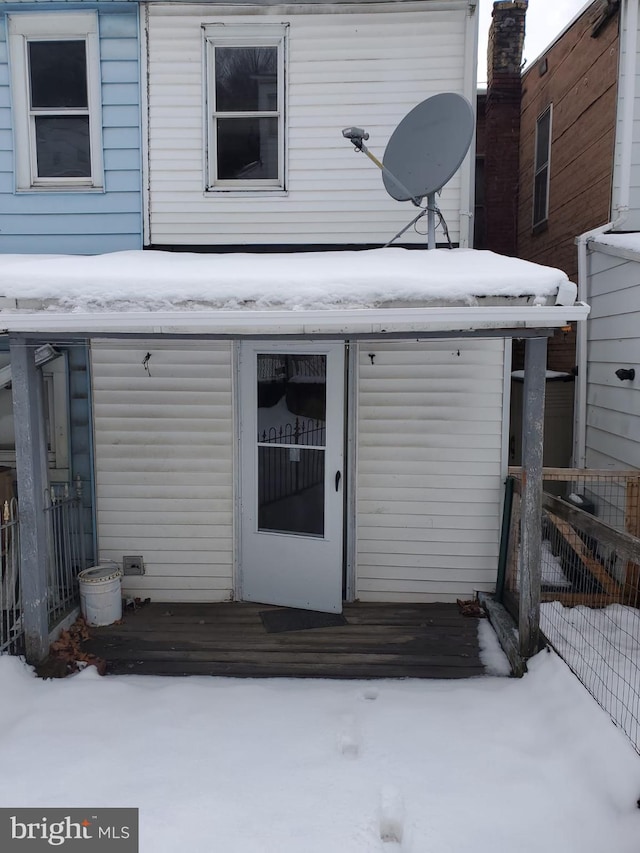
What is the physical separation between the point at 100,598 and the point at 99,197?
11.6 ft

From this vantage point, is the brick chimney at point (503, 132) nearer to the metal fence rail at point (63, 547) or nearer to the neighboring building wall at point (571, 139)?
the neighboring building wall at point (571, 139)

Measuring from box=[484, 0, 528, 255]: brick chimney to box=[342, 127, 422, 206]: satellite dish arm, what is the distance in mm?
5923

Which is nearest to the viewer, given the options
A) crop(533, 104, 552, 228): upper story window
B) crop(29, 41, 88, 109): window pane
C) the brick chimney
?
crop(29, 41, 88, 109): window pane

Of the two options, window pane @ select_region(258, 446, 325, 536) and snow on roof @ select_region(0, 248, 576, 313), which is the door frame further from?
snow on roof @ select_region(0, 248, 576, 313)

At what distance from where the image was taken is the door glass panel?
5.16m

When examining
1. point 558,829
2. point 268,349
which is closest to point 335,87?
point 268,349

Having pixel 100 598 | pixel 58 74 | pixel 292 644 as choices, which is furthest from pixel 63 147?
pixel 292 644

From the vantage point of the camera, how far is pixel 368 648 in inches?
180

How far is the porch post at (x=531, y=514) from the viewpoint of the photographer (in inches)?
158

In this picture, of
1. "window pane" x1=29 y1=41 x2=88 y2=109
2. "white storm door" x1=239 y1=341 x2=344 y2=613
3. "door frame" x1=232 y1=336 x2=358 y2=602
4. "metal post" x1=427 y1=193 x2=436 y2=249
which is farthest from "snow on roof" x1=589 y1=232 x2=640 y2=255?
"window pane" x1=29 y1=41 x2=88 y2=109

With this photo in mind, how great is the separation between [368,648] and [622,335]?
3.85 m

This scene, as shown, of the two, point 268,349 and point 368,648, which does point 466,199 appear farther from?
point 368,648

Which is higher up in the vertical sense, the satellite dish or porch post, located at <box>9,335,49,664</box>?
the satellite dish

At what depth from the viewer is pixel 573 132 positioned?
7707 millimetres
